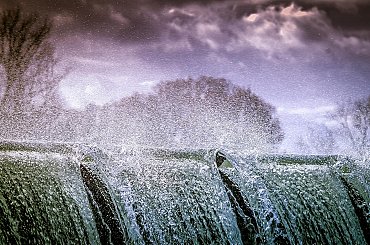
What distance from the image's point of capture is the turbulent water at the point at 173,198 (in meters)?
2.88

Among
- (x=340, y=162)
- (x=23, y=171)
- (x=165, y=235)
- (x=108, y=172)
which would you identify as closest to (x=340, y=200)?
(x=340, y=162)

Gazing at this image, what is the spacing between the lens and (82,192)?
307 cm

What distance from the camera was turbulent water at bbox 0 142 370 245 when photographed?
2.88 metres

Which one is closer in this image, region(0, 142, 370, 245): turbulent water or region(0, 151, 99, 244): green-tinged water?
region(0, 151, 99, 244): green-tinged water

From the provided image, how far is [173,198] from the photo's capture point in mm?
3436

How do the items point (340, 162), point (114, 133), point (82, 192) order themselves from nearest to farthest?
point (82, 192) < point (340, 162) < point (114, 133)

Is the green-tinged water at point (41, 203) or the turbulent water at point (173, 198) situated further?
the turbulent water at point (173, 198)

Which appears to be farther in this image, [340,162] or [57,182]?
[340,162]

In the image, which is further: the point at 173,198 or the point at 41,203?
the point at 173,198

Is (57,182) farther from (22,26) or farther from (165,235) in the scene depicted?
(22,26)

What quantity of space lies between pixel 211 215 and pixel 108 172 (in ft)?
2.98

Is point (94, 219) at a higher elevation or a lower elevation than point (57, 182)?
lower

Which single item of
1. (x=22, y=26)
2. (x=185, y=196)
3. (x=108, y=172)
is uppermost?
(x=22, y=26)

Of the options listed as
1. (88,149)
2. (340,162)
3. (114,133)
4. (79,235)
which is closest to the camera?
(79,235)
